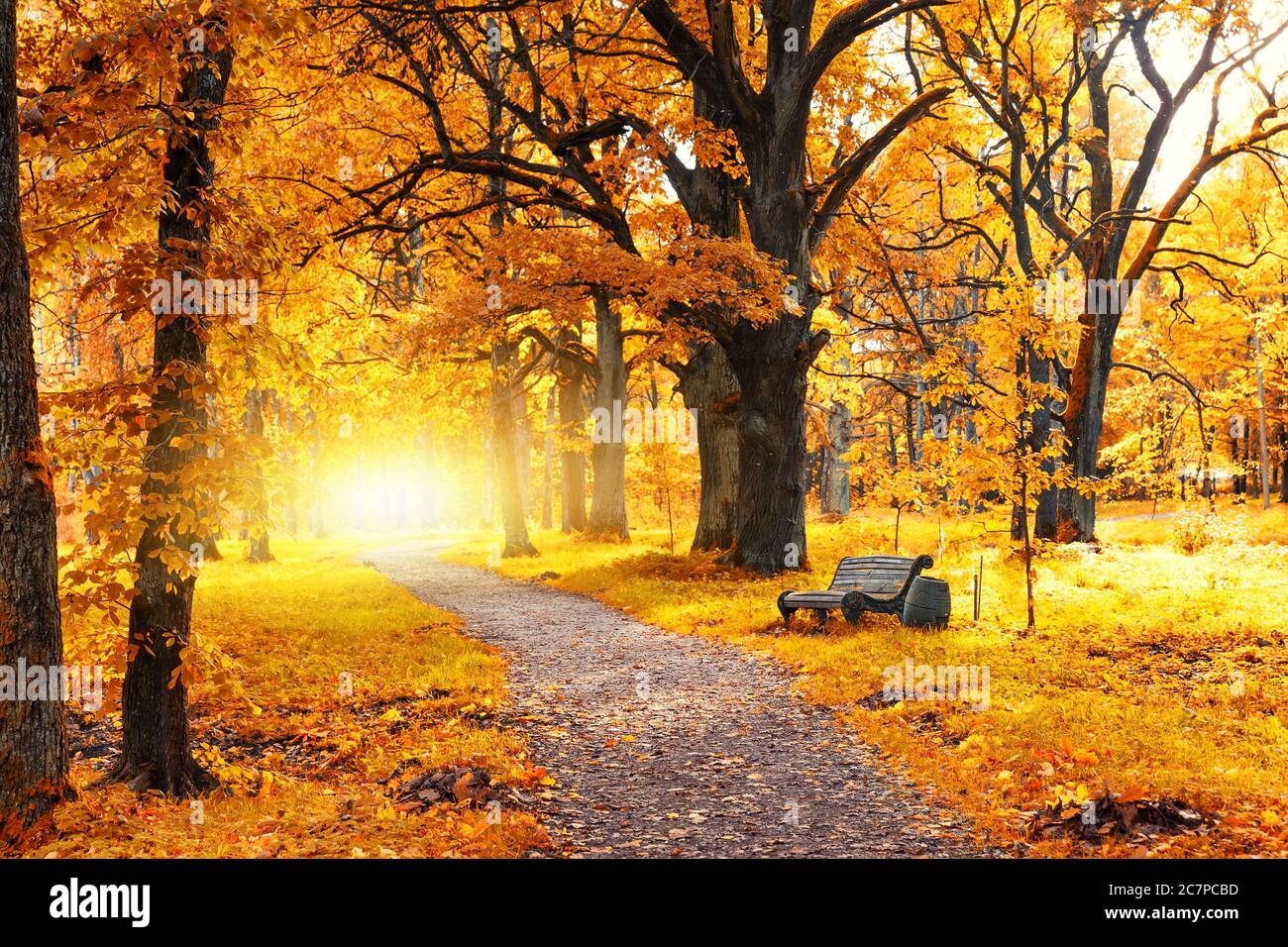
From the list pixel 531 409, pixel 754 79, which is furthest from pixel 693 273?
pixel 531 409

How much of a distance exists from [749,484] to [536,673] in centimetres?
671

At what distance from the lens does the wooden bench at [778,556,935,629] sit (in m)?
10.8

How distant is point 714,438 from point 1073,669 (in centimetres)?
897

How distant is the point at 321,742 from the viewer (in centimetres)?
755

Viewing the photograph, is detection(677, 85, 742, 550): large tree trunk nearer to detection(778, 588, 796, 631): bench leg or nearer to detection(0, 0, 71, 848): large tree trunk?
detection(778, 588, 796, 631): bench leg

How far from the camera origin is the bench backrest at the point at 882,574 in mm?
10805

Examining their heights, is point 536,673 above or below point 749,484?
below

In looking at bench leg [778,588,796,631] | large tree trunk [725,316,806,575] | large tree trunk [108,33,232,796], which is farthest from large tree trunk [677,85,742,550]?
large tree trunk [108,33,232,796]

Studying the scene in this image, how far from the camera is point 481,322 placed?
55.7 feet

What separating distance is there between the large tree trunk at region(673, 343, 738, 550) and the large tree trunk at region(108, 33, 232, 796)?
36.3ft

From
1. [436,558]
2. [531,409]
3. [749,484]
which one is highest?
[531,409]

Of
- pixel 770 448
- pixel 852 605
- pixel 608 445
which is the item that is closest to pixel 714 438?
pixel 770 448

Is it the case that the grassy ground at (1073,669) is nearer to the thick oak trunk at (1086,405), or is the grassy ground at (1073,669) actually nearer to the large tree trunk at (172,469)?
the thick oak trunk at (1086,405)
